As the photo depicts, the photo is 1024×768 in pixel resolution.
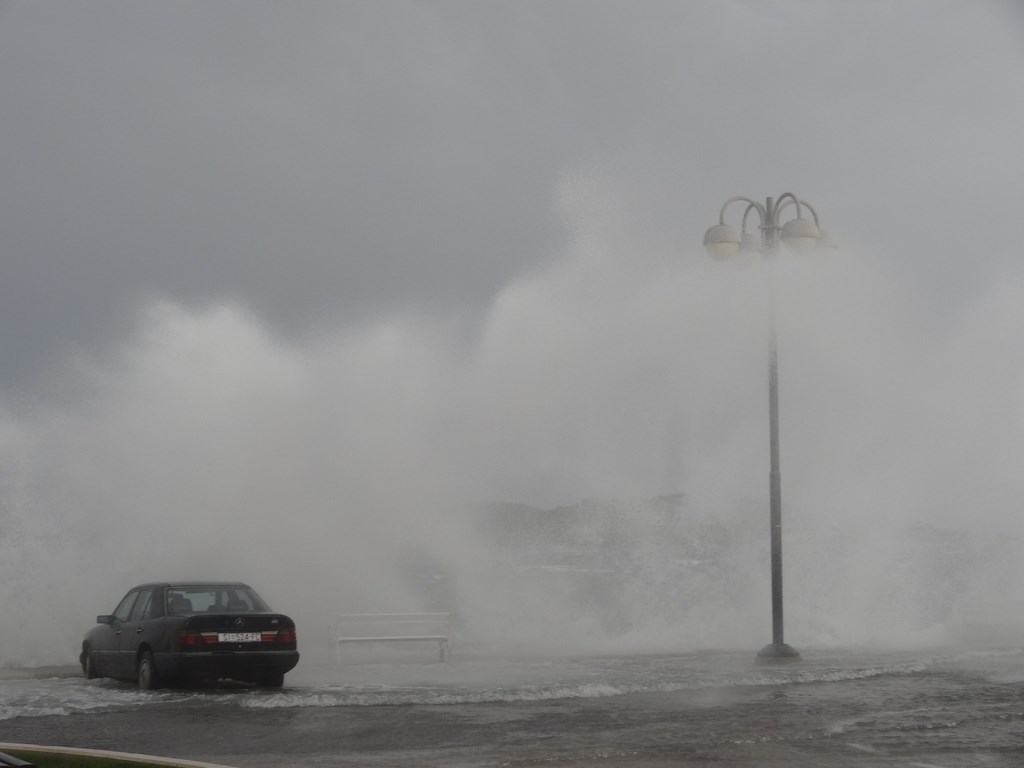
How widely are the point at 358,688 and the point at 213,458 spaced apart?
45.3 feet

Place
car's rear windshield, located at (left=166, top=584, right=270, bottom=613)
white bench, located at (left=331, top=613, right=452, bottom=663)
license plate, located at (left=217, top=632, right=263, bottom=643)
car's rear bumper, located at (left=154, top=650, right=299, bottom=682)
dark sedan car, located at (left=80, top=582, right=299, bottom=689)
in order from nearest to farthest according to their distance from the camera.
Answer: car's rear bumper, located at (left=154, top=650, right=299, bottom=682) < dark sedan car, located at (left=80, top=582, right=299, bottom=689) < license plate, located at (left=217, top=632, right=263, bottom=643) < car's rear windshield, located at (left=166, top=584, right=270, bottom=613) < white bench, located at (left=331, top=613, right=452, bottom=663)

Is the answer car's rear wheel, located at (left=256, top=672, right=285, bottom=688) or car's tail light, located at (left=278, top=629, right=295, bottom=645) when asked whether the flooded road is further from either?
car's tail light, located at (left=278, top=629, right=295, bottom=645)

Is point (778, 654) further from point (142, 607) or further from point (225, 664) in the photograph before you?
point (142, 607)

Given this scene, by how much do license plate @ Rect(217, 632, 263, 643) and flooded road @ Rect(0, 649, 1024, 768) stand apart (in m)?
0.59

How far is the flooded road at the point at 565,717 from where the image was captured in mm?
9828

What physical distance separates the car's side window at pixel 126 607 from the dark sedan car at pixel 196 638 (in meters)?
0.04

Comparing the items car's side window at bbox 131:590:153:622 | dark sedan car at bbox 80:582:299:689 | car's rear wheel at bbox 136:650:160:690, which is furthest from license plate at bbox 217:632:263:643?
car's side window at bbox 131:590:153:622

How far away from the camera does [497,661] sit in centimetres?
2011

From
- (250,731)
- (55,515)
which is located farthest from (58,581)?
(250,731)

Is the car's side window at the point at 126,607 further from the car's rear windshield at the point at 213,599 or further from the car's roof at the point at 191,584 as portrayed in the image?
the car's rear windshield at the point at 213,599

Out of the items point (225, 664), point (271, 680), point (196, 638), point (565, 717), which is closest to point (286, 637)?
point (271, 680)

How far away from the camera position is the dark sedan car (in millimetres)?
15172

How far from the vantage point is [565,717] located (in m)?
12.2

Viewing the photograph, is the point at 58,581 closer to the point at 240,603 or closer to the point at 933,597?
the point at 240,603
